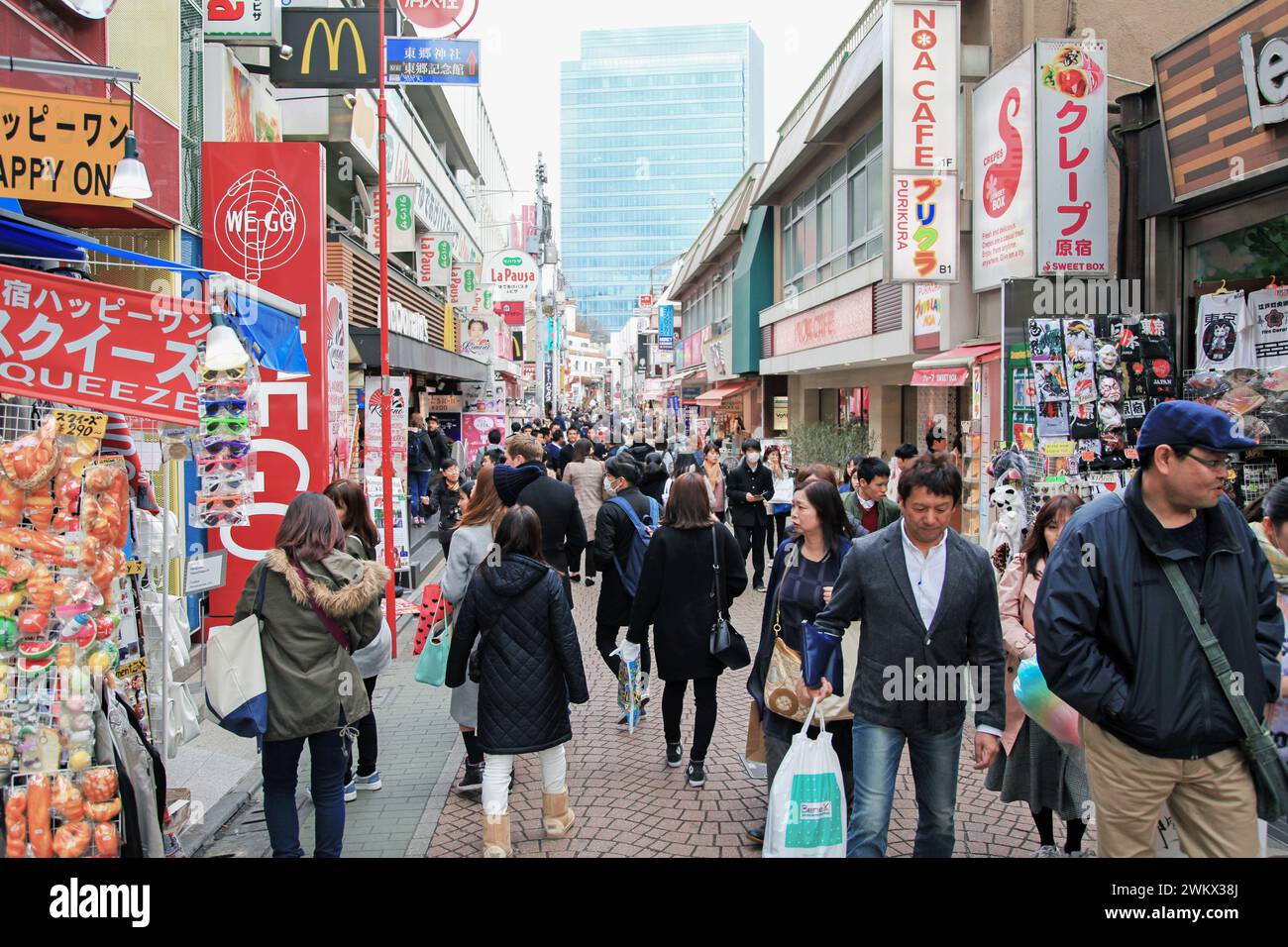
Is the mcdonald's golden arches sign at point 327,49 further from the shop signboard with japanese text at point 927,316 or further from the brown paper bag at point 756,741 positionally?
the shop signboard with japanese text at point 927,316

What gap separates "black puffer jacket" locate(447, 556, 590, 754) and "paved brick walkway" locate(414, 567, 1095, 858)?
65 cm

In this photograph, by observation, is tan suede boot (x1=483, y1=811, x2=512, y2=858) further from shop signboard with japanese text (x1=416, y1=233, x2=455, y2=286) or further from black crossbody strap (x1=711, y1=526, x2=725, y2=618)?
shop signboard with japanese text (x1=416, y1=233, x2=455, y2=286)

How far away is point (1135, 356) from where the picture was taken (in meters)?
7.45

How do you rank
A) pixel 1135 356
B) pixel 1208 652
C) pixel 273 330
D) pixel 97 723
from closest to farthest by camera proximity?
1. pixel 1208 652
2. pixel 97 723
3. pixel 273 330
4. pixel 1135 356

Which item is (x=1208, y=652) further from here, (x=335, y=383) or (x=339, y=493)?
(x=335, y=383)

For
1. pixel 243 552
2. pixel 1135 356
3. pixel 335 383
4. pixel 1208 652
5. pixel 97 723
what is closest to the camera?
pixel 1208 652

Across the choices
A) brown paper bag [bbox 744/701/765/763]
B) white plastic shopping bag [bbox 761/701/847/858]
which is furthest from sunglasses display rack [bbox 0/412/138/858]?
brown paper bag [bbox 744/701/765/763]

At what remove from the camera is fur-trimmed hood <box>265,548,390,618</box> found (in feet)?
13.2

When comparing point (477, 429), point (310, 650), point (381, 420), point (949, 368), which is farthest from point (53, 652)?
point (477, 429)

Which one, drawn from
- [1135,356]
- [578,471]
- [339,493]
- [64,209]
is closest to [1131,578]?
[339,493]

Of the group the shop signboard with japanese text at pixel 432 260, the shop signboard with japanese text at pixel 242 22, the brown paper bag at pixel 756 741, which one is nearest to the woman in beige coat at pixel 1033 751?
the brown paper bag at pixel 756 741

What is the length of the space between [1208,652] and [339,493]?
449 centimetres

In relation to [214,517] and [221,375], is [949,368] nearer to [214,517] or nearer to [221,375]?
[214,517]

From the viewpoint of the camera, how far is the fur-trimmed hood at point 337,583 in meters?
4.02
